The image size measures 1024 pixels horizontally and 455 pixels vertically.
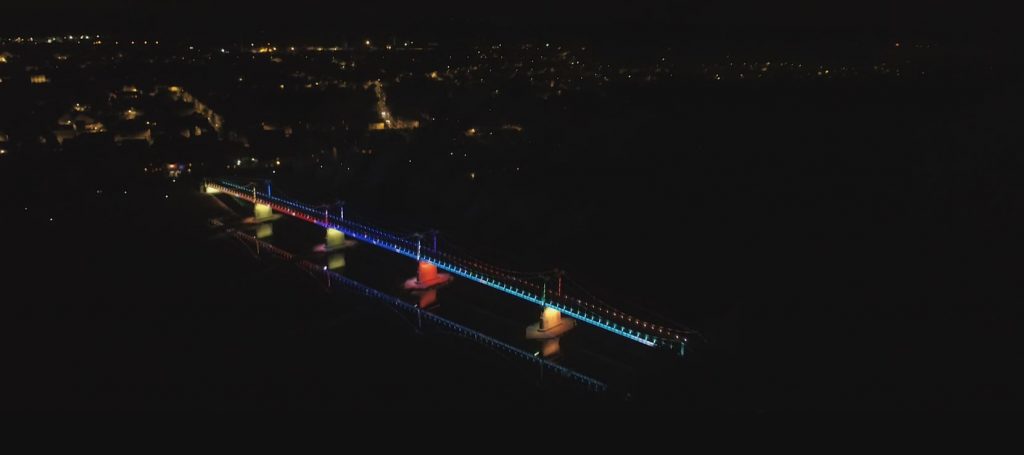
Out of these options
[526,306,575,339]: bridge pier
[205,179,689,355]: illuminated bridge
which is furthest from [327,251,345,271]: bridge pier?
[526,306,575,339]: bridge pier

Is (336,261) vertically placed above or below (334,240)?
below

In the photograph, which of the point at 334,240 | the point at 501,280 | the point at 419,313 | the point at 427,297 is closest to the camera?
the point at 501,280

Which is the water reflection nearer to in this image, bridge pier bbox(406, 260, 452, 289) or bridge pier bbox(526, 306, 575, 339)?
bridge pier bbox(406, 260, 452, 289)

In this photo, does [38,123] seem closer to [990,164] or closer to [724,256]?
[724,256]

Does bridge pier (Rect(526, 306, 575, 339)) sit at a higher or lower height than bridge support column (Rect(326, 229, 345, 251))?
higher

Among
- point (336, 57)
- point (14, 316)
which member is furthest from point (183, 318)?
point (336, 57)

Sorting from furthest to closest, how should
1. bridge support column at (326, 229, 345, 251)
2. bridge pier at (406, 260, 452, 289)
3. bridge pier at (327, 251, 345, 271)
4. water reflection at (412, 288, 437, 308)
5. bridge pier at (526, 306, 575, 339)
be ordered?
bridge support column at (326, 229, 345, 251), bridge pier at (327, 251, 345, 271), bridge pier at (406, 260, 452, 289), water reflection at (412, 288, 437, 308), bridge pier at (526, 306, 575, 339)

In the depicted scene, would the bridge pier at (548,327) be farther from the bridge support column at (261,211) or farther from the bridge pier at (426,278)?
the bridge support column at (261,211)

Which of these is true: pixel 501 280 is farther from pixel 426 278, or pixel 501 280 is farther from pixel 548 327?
pixel 426 278

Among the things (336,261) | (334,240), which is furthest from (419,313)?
(334,240)

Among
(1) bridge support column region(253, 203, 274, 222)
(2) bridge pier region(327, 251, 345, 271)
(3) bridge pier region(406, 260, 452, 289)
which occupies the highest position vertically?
(3) bridge pier region(406, 260, 452, 289)
